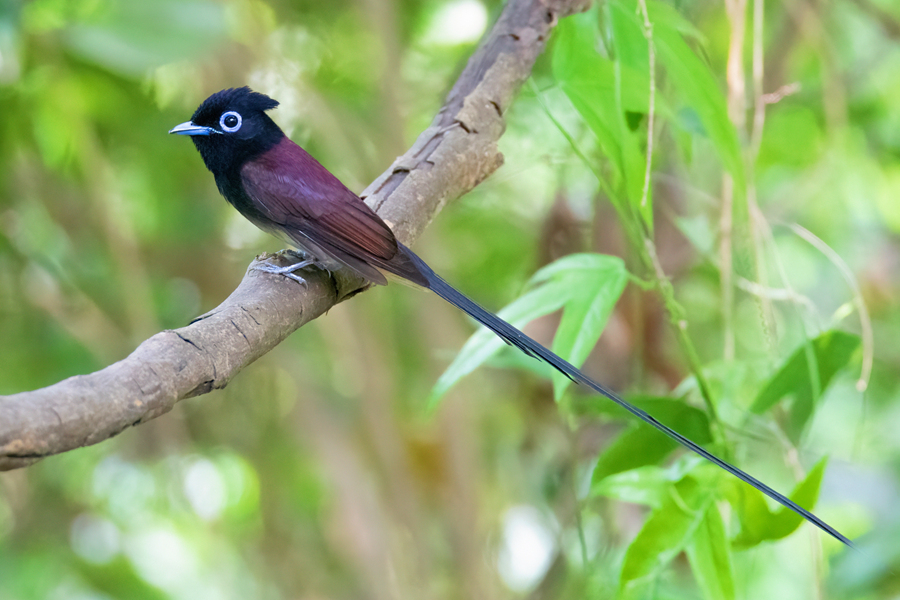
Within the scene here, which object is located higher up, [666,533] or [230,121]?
[230,121]

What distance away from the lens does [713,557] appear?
35.9 inches

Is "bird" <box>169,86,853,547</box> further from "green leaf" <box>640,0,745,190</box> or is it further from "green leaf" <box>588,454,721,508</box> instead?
"green leaf" <box>640,0,745,190</box>

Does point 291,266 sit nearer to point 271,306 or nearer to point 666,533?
point 271,306

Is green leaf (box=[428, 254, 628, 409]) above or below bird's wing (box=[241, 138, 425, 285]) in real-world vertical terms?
below

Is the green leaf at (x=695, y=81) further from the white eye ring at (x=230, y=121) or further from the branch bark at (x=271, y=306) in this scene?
the white eye ring at (x=230, y=121)

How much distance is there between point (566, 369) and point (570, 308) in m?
0.13

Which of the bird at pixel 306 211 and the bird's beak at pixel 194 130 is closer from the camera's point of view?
the bird at pixel 306 211

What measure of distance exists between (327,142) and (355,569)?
1.14m

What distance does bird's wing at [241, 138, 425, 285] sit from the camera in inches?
38.9

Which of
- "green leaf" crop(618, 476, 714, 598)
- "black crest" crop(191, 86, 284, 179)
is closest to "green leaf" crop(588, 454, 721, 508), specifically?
Result: "green leaf" crop(618, 476, 714, 598)

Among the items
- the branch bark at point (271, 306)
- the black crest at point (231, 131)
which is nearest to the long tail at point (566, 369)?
the branch bark at point (271, 306)

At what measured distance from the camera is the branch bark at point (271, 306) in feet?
1.65

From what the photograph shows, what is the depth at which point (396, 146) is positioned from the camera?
5.79 feet

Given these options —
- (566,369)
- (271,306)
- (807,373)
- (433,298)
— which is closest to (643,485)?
(566,369)
